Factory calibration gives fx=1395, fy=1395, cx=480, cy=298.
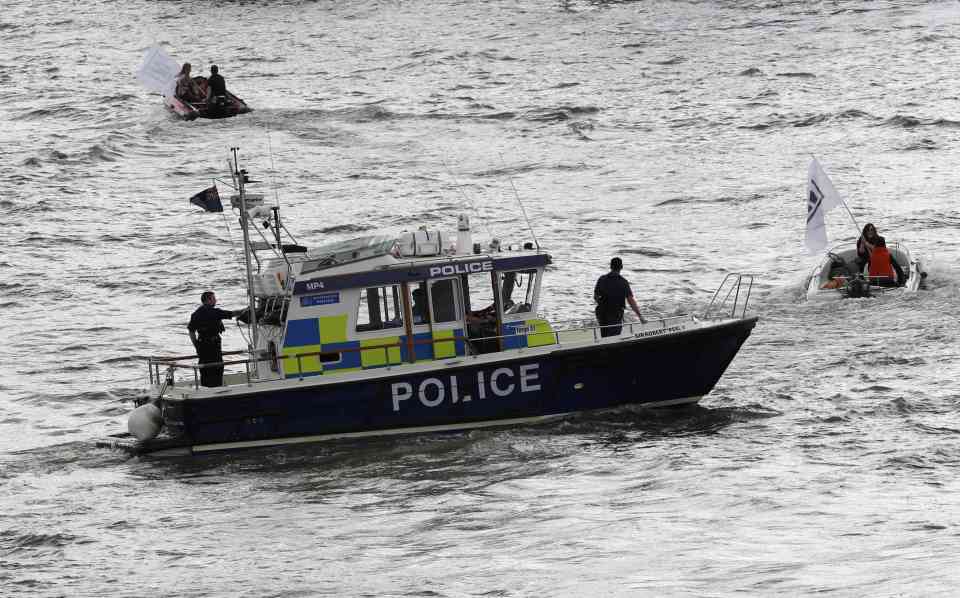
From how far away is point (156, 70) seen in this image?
35062 millimetres

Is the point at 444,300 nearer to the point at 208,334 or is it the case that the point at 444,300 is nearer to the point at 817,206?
the point at 208,334

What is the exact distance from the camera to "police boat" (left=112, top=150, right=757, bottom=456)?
56.5ft

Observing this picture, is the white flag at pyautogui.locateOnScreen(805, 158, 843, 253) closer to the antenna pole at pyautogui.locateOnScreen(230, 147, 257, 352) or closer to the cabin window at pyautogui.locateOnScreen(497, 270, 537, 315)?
the cabin window at pyautogui.locateOnScreen(497, 270, 537, 315)

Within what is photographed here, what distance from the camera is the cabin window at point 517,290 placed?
58.7 ft

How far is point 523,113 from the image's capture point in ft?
145

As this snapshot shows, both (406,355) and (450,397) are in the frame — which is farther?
(406,355)

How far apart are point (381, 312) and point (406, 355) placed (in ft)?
2.07

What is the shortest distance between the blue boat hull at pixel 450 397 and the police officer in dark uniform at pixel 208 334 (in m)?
0.66

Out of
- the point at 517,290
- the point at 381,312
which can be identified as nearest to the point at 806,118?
the point at 517,290

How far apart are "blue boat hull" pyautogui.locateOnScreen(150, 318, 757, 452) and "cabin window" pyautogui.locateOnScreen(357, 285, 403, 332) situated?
0.76 meters

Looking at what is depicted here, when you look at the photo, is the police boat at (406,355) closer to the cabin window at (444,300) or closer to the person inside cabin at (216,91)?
the cabin window at (444,300)

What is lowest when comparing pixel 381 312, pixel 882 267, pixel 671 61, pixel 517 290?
pixel 882 267

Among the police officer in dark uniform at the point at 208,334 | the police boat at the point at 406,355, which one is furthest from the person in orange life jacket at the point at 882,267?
the police officer in dark uniform at the point at 208,334

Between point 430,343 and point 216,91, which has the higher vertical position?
point 216,91
